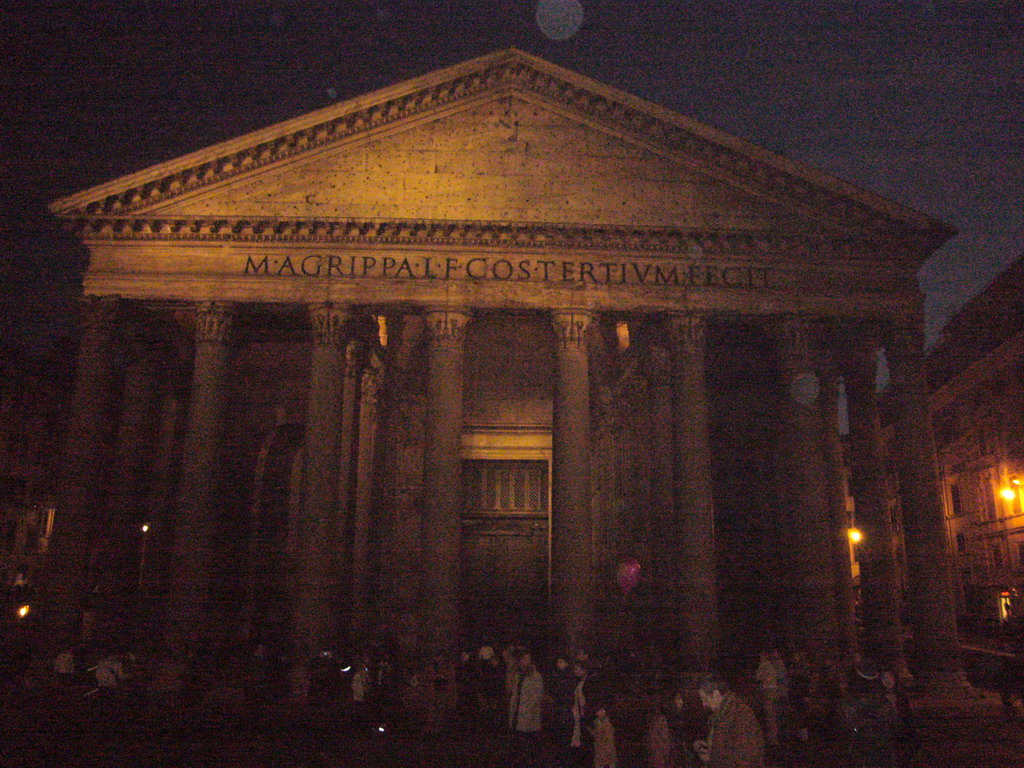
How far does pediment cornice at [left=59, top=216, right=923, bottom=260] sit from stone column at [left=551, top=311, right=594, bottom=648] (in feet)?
6.53

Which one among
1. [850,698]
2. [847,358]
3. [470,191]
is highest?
[470,191]

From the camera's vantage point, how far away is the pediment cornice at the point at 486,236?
20844 mm

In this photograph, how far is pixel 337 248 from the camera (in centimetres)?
2114

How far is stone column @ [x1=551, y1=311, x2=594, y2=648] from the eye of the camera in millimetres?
19078

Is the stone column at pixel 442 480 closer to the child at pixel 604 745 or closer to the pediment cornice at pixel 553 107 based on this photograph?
the pediment cornice at pixel 553 107

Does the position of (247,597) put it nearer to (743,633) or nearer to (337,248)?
(337,248)

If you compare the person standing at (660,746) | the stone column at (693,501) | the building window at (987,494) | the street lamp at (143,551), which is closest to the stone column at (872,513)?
the stone column at (693,501)

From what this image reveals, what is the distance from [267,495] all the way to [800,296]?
1629cm

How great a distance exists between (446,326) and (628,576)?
8510 millimetres

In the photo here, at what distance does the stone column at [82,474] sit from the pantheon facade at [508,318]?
62 millimetres

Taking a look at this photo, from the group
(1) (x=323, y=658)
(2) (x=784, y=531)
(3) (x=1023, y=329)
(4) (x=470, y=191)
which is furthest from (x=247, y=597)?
(3) (x=1023, y=329)

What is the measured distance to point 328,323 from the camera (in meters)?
20.9

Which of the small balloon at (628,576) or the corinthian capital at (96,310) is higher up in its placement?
the corinthian capital at (96,310)

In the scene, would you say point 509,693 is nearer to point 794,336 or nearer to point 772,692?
point 772,692
